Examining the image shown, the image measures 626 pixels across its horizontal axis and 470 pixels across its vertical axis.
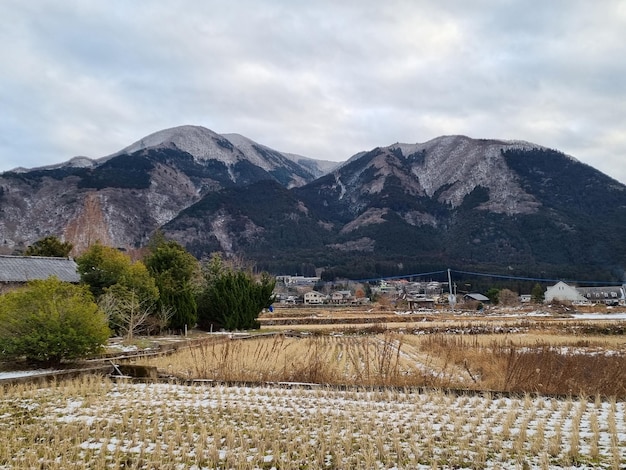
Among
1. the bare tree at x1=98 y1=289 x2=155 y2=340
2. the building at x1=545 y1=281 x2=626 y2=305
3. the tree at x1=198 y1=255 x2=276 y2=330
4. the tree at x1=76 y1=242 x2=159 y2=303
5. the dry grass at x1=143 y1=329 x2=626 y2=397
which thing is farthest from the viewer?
the building at x1=545 y1=281 x2=626 y2=305

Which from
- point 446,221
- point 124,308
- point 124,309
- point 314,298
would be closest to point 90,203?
point 314,298

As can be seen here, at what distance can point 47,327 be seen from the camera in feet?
41.6

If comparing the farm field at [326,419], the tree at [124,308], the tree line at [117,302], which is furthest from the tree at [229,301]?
the farm field at [326,419]

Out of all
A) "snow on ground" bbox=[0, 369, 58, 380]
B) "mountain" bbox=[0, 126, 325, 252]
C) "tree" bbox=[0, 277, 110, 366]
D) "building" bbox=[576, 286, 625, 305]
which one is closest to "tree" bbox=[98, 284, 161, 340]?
"tree" bbox=[0, 277, 110, 366]

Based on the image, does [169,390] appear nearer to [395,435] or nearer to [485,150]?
[395,435]

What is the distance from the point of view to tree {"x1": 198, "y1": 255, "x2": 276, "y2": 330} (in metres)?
28.3

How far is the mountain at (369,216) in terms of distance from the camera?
4791 inches

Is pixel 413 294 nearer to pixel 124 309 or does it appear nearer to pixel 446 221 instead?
pixel 446 221

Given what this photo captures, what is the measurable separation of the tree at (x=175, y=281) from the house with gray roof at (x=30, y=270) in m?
4.16

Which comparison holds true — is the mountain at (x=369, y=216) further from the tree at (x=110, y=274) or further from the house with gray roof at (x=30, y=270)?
the tree at (x=110, y=274)

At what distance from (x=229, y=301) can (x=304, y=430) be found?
2191cm

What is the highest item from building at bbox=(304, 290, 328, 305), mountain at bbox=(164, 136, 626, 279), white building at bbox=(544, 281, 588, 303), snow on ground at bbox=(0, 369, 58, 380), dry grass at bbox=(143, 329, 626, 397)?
mountain at bbox=(164, 136, 626, 279)

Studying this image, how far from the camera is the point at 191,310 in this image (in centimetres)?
2578

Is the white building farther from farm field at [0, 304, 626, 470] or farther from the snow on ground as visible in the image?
the snow on ground
